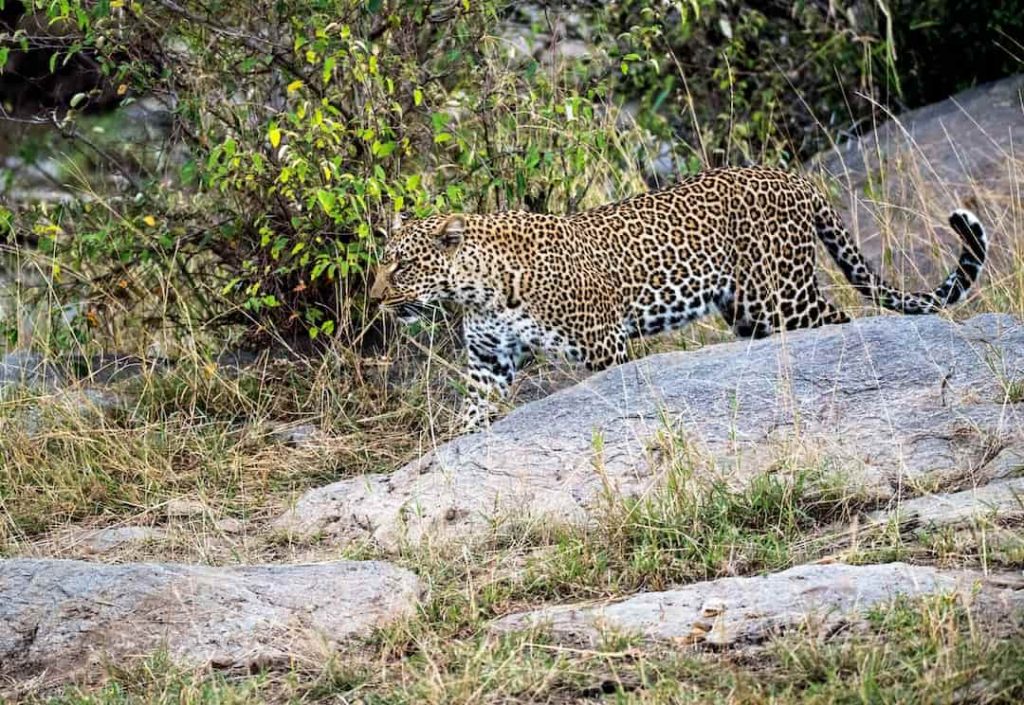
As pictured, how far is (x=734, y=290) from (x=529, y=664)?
14.0 ft

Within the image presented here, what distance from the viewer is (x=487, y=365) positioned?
348 inches

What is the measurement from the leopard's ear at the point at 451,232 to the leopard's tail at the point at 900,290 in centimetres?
210

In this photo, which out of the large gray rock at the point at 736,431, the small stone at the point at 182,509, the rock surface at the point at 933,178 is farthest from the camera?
the rock surface at the point at 933,178

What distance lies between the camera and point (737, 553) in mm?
6168

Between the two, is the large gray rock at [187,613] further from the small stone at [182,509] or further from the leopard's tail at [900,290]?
the leopard's tail at [900,290]

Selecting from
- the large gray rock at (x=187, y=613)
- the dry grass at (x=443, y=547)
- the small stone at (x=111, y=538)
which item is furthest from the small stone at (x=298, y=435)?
the large gray rock at (x=187, y=613)

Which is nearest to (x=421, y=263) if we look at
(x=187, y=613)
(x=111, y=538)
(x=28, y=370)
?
(x=111, y=538)

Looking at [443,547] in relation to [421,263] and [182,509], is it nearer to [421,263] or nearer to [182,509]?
[182,509]

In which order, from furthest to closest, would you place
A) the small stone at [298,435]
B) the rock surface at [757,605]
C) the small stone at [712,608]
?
the small stone at [298,435] → the small stone at [712,608] → the rock surface at [757,605]

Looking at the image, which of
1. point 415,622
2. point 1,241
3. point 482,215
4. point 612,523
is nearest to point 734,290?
point 482,215

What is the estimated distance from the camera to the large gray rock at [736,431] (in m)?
6.76

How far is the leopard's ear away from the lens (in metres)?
8.59

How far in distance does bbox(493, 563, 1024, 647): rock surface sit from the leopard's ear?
3.18m

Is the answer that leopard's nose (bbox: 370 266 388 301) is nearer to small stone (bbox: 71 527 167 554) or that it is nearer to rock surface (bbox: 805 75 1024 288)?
small stone (bbox: 71 527 167 554)
